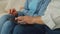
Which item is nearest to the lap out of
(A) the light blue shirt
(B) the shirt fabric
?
(B) the shirt fabric

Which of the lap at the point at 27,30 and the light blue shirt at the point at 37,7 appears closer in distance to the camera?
the lap at the point at 27,30

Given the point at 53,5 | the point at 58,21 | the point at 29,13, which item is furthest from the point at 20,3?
the point at 58,21

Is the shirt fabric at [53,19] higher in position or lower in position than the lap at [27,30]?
higher

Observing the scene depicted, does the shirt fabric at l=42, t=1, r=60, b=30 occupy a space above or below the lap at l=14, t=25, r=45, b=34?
above

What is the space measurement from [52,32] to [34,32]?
134 millimetres

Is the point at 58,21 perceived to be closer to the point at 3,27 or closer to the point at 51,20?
the point at 51,20

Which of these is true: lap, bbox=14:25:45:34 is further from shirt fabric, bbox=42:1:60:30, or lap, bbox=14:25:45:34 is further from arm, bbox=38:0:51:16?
arm, bbox=38:0:51:16

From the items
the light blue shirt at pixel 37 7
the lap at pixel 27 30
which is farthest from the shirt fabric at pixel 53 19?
the light blue shirt at pixel 37 7

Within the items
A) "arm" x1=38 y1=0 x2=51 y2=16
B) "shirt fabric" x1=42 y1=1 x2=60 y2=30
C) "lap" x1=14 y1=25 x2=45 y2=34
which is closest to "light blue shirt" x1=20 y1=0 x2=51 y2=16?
Answer: "arm" x1=38 y1=0 x2=51 y2=16

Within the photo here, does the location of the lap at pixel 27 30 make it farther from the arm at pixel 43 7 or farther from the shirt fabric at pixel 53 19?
the arm at pixel 43 7

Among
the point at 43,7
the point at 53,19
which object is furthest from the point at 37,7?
the point at 53,19

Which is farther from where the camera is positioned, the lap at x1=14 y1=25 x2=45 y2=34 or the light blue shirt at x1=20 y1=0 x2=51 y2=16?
the light blue shirt at x1=20 y1=0 x2=51 y2=16

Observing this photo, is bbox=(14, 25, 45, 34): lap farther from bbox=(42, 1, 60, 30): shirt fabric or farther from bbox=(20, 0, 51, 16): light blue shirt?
bbox=(20, 0, 51, 16): light blue shirt

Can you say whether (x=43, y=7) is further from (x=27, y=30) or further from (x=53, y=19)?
(x=27, y=30)
